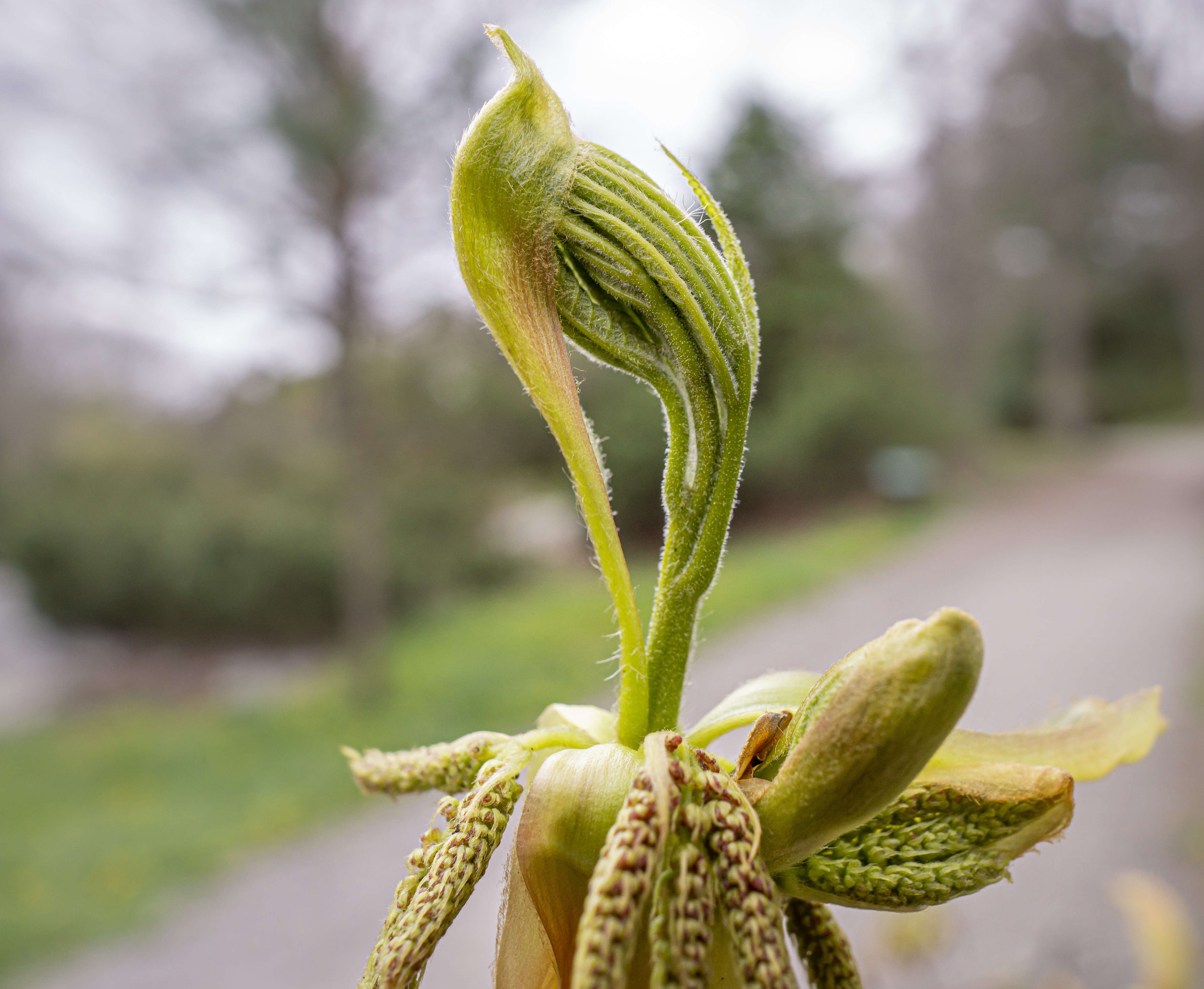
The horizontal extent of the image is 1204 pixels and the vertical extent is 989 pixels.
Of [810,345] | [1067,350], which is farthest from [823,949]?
[1067,350]

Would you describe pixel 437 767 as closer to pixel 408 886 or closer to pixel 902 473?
pixel 408 886

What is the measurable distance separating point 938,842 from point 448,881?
313mm

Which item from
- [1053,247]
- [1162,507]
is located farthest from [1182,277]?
[1162,507]

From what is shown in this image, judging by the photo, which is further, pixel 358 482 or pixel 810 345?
pixel 810 345

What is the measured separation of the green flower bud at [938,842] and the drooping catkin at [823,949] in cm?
5

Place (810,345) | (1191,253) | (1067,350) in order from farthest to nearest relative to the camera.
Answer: (1067,350) < (1191,253) < (810,345)

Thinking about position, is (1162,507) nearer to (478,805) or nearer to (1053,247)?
(1053,247)

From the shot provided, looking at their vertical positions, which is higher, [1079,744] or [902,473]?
[902,473]

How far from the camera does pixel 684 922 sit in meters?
0.46

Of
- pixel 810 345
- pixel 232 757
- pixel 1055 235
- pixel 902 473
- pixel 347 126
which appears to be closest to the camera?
A: pixel 347 126

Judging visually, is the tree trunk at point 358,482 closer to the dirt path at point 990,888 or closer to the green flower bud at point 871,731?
the dirt path at point 990,888

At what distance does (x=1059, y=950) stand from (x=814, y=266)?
10.4 metres

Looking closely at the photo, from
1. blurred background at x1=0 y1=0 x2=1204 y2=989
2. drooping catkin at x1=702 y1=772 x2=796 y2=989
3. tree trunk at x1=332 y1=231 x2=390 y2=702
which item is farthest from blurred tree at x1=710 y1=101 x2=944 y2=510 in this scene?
drooping catkin at x1=702 y1=772 x2=796 y2=989

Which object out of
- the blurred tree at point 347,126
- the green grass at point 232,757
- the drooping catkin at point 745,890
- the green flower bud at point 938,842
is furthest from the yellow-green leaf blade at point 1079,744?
the blurred tree at point 347,126
